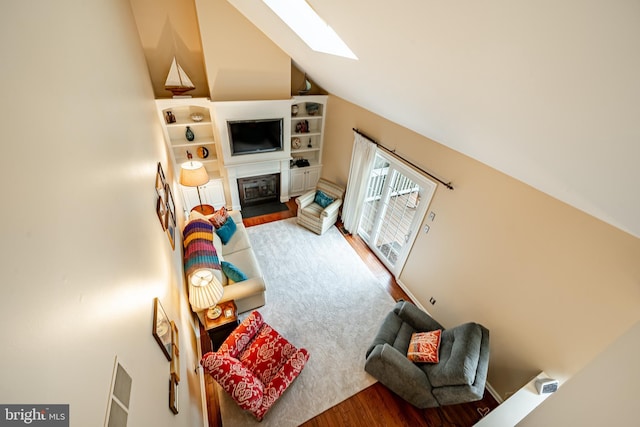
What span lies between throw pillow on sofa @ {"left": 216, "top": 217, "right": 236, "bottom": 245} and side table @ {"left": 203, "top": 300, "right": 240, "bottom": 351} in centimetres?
130

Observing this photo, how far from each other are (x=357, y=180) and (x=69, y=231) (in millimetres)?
4155

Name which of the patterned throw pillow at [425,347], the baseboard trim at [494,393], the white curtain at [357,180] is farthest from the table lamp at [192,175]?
the baseboard trim at [494,393]

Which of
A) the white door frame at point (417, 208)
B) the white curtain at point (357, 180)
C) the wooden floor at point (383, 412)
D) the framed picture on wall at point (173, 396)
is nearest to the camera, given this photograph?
the framed picture on wall at point (173, 396)

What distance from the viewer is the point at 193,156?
491cm

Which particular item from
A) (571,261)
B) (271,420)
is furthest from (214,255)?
(571,261)

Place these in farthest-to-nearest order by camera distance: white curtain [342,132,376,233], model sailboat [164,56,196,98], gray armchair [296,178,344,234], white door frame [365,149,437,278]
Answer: gray armchair [296,178,344,234] → white curtain [342,132,376,233] → model sailboat [164,56,196,98] → white door frame [365,149,437,278]

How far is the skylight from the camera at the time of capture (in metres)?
2.35

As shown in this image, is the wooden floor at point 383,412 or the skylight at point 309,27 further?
the wooden floor at point 383,412

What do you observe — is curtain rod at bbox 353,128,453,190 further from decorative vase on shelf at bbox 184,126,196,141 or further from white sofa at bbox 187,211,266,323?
decorative vase on shelf at bbox 184,126,196,141

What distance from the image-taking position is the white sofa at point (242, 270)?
10.6ft

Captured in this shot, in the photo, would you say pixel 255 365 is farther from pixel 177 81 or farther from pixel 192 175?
pixel 177 81

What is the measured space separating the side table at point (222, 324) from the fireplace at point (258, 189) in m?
2.93

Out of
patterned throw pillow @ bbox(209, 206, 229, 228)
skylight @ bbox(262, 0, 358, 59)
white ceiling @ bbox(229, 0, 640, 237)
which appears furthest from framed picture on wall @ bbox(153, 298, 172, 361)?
skylight @ bbox(262, 0, 358, 59)

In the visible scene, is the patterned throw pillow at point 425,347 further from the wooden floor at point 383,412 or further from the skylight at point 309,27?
the skylight at point 309,27
